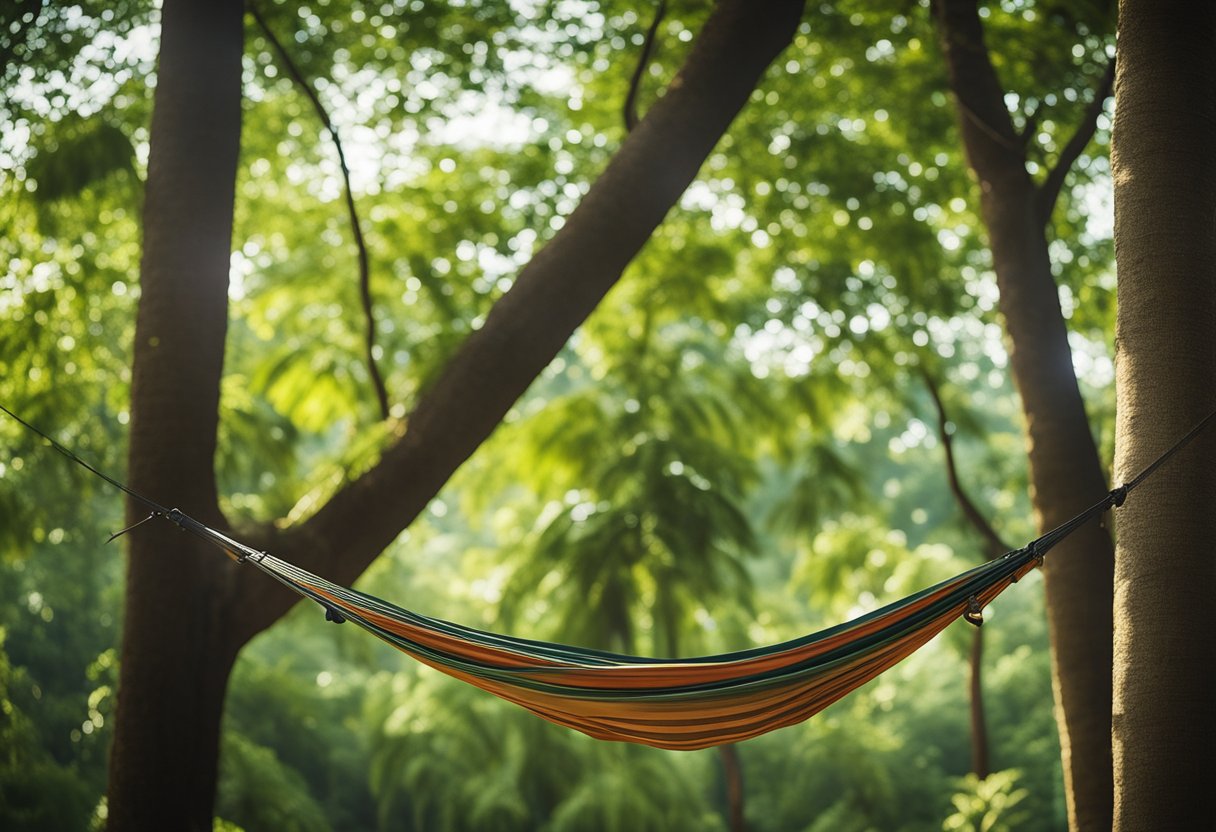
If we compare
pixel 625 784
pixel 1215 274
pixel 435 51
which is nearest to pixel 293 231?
pixel 435 51

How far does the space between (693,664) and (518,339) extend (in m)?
1.20

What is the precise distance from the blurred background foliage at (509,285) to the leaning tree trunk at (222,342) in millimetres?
643

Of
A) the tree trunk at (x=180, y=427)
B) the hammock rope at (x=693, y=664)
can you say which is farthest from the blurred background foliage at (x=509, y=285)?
the hammock rope at (x=693, y=664)

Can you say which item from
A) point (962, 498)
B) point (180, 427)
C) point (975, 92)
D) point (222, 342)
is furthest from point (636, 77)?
point (962, 498)

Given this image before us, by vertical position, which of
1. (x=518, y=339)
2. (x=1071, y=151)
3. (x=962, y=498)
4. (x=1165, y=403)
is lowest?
(x=1165, y=403)

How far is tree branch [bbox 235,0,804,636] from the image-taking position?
3.04m

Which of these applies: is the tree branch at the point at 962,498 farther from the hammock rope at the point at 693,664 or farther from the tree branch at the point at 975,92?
the hammock rope at the point at 693,664

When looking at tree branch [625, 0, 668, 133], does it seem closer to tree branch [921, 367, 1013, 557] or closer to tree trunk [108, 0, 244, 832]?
tree trunk [108, 0, 244, 832]

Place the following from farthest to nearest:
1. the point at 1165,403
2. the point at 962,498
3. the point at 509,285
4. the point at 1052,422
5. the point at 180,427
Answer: the point at 962,498 < the point at 509,285 < the point at 1052,422 < the point at 180,427 < the point at 1165,403

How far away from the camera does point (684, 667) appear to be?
2.18 m

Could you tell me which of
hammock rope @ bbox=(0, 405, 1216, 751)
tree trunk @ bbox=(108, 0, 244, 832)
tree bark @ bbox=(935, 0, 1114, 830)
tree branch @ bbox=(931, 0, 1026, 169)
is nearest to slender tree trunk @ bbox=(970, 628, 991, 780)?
tree bark @ bbox=(935, 0, 1114, 830)

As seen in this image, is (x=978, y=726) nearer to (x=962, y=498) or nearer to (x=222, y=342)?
(x=962, y=498)

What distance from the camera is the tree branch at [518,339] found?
9.98 ft

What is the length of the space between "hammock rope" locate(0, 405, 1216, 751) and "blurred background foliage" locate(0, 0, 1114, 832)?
1.40 m
